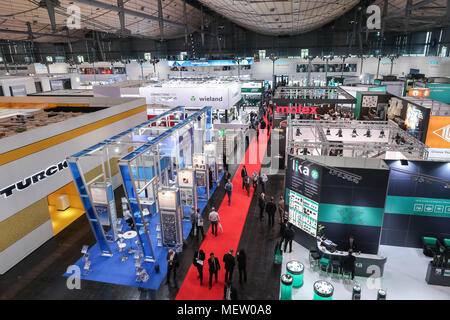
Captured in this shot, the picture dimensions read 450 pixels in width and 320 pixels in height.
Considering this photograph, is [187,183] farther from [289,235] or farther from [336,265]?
[336,265]

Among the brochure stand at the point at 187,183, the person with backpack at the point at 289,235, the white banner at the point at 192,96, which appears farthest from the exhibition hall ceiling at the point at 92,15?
the person with backpack at the point at 289,235

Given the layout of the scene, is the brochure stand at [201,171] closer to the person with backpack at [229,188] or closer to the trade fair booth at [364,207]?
the person with backpack at [229,188]

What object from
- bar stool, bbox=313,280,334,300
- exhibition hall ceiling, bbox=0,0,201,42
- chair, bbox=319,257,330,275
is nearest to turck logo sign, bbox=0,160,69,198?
bar stool, bbox=313,280,334,300

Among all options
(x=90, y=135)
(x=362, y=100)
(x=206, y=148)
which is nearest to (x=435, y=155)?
(x=362, y=100)

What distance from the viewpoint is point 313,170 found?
669 centimetres

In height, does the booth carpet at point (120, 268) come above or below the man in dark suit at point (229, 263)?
below

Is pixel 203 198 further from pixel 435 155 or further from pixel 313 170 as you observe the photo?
pixel 435 155

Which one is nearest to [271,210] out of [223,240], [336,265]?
[223,240]

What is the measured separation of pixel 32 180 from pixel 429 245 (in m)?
9.54

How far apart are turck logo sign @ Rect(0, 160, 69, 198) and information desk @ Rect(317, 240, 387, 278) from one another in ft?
23.0

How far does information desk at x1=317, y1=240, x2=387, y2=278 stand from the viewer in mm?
6026

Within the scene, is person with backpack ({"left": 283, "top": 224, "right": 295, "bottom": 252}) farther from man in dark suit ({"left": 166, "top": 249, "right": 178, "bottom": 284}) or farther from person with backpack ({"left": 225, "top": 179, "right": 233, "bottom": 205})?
person with backpack ({"left": 225, "top": 179, "right": 233, "bottom": 205})

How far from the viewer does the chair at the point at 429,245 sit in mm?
6680

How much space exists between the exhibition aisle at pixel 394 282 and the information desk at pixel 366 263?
12 centimetres
